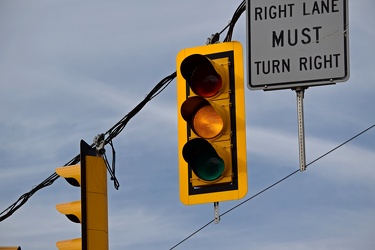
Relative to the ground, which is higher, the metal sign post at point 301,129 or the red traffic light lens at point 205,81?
the red traffic light lens at point 205,81

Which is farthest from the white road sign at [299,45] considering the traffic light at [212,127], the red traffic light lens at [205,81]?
the red traffic light lens at [205,81]

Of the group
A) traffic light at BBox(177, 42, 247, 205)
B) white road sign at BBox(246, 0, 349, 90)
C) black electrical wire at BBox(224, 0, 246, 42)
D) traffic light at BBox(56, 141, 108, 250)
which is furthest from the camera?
traffic light at BBox(56, 141, 108, 250)

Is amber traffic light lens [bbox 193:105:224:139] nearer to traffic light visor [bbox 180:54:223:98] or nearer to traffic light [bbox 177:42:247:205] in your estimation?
traffic light [bbox 177:42:247:205]

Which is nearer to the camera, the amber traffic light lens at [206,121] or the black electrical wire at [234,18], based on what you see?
the amber traffic light lens at [206,121]

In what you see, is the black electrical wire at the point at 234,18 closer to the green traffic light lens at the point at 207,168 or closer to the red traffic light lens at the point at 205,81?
the red traffic light lens at the point at 205,81

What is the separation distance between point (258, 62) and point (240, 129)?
691 millimetres

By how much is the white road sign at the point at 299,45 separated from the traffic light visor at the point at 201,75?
1.14 ft

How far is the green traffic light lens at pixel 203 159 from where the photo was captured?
9133mm

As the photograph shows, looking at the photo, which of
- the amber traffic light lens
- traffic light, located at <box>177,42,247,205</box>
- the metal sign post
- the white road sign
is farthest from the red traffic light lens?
the metal sign post

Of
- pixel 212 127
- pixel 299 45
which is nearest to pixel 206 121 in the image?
pixel 212 127

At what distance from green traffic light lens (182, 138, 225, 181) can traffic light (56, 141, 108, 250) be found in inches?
82.7

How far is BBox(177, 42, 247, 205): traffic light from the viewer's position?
9.12 m

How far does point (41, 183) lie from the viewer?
13.9 meters

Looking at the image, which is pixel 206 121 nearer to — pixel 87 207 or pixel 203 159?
pixel 203 159
